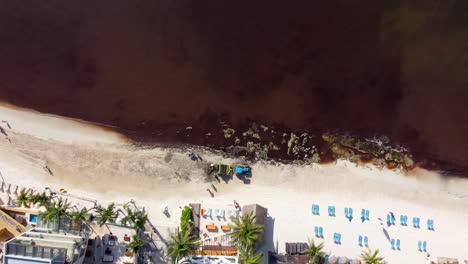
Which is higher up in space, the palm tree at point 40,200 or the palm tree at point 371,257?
the palm tree at point 40,200

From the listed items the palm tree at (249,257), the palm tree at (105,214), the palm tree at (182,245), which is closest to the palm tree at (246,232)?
the palm tree at (249,257)

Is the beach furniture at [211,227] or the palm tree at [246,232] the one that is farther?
the beach furniture at [211,227]

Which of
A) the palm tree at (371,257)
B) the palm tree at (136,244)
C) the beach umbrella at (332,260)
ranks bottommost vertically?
the beach umbrella at (332,260)

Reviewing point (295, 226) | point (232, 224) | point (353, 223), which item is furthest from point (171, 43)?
point (353, 223)

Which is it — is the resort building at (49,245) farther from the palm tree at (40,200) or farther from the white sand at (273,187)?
the white sand at (273,187)

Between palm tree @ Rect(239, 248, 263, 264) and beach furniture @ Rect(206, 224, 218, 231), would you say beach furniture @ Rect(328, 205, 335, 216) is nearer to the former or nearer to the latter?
palm tree @ Rect(239, 248, 263, 264)

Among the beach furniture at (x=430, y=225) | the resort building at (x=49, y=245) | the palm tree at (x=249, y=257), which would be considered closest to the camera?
the resort building at (x=49, y=245)

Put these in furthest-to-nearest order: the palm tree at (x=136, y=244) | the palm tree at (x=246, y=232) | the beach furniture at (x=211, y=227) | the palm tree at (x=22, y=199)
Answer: the beach furniture at (x=211, y=227) → the palm tree at (x=22, y=199) → the palm tree at (x=136, y=244) → the palm tree at (x=246, y=232)
